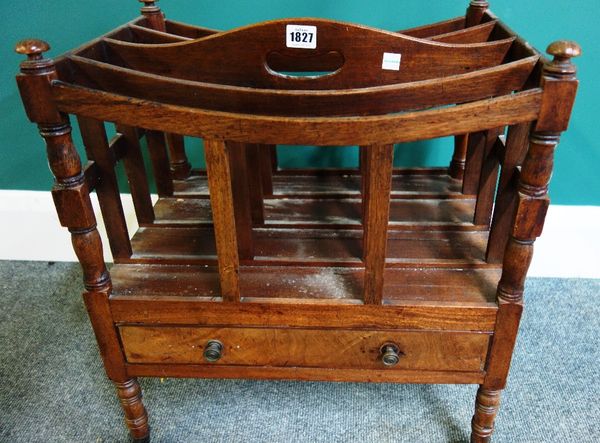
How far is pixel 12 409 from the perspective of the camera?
48.9 inches

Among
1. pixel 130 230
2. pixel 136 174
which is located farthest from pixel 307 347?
pixel 130 230

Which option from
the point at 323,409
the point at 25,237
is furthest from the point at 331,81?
the point at 25,237

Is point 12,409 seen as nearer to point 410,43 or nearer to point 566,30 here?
point 410,43

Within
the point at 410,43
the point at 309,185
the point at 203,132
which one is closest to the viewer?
the point at 203,132

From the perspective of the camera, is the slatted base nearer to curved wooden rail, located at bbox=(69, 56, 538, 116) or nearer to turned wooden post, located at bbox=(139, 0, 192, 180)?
turned wooden post, located at bbox=(139, 0, 192, 180)

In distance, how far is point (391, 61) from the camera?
0.96 meters

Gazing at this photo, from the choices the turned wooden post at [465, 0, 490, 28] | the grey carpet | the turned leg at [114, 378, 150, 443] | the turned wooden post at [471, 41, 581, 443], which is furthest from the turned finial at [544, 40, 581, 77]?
the turned leg at [114, 378, 150, 443]

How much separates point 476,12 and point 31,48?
91 cm

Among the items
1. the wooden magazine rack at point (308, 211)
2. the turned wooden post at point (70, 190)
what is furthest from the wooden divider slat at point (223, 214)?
the turned wooden post at point (70, 190)

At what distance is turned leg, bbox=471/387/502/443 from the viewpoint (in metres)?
1.00

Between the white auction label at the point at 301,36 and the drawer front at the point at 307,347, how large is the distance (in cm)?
52

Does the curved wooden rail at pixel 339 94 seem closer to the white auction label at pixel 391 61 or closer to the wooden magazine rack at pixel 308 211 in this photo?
the wooden magazine rack at pixel 308 211

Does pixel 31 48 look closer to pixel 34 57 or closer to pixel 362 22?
pixel 34 57

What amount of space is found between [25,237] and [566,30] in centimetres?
171
